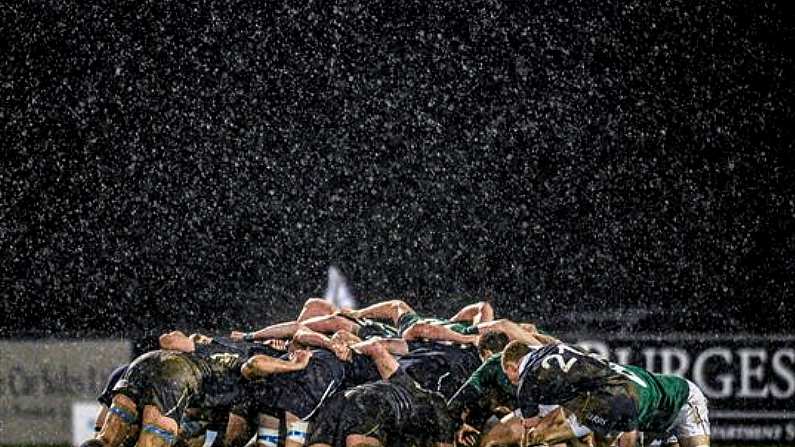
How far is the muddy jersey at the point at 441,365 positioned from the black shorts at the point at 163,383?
1330 mm

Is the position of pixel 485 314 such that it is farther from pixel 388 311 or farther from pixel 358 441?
pixel 358 441

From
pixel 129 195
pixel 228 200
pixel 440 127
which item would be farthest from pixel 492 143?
pixel 129 195

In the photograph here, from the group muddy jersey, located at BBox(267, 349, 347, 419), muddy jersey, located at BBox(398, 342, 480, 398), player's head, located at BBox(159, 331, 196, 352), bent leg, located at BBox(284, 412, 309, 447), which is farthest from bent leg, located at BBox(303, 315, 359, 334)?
bent leg, located at BBox(284, 412, 309, 447)

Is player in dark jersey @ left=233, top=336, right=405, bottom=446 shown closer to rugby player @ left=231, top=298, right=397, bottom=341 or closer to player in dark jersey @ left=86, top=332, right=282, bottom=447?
player in dark jersey @ left=86, top=332, right=282, bottom=447

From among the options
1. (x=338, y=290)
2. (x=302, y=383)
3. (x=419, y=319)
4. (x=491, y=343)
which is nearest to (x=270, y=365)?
(x=302, y=383)

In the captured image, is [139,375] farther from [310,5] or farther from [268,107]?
[310,5]

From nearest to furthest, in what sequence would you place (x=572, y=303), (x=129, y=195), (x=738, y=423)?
(x=738, y=423)
(x=572, y=303)
(x=129, y=195)

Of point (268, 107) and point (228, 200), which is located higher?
point (268, 107)

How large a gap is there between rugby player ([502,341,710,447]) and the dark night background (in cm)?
771

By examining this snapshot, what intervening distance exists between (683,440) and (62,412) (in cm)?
673

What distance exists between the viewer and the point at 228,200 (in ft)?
62.0

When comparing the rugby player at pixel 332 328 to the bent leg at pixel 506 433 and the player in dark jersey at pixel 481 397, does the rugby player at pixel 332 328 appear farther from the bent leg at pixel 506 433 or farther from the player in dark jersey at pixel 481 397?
the bent leg at pixel 506 433

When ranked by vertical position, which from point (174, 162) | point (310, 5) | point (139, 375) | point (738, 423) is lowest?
point (738, 423)

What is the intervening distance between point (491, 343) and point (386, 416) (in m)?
1.24
